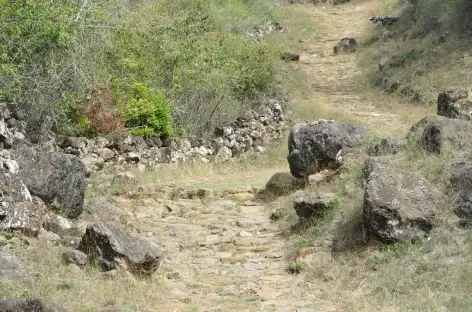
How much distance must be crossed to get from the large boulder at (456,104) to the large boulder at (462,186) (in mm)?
2916

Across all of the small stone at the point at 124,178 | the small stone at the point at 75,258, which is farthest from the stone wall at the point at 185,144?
the small stone at the point at 75,258

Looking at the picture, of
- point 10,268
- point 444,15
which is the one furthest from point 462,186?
point 444,15

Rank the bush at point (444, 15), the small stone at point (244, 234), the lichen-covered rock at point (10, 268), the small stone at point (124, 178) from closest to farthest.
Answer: the lichen-covered rock at point (10, 268) < the small stone at point (244, 234) < the small stone at point (124, 178) < the bush at point (444, 15)

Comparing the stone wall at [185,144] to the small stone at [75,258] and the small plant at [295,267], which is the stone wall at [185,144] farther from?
the small plant at [295,267]

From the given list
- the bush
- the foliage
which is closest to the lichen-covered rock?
the foliage

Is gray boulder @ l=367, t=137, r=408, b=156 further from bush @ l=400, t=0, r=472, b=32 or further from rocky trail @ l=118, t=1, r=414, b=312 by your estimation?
bush @ l=400, t=0, r=472, b=32

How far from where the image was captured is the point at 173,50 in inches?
603

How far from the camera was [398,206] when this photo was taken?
7.62 meters

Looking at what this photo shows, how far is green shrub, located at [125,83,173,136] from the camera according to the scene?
13.7 meters

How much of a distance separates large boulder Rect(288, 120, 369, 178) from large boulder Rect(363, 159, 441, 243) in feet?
12.0

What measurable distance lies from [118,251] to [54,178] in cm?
237

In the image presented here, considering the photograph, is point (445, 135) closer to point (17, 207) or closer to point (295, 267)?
point (295, 267)

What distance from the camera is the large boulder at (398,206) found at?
7.54 metres

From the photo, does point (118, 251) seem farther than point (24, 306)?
Yes
